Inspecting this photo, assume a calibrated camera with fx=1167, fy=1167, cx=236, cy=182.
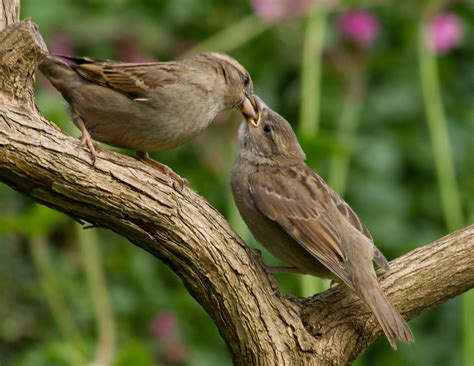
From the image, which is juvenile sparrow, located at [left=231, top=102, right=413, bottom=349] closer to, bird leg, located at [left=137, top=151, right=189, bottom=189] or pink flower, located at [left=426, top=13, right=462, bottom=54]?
bird leg, located at [left=137, top=151, right=189, bottom=189]

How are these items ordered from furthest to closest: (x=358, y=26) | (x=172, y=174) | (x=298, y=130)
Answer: (x=358, y=26), (x=298, y=130), (x=172, y=174)

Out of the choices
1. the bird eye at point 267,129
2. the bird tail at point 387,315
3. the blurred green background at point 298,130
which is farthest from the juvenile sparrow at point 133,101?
the blurred green background at point 298,130

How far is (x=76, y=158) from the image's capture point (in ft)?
13.1

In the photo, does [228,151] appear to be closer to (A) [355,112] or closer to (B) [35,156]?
(A) [355,112]

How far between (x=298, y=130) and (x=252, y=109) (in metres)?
1.03

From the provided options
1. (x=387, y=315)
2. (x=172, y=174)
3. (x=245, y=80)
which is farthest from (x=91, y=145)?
(x=245, y=80)

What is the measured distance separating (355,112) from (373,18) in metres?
0.63

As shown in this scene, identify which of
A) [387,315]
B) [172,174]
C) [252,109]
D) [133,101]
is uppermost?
[252,109]

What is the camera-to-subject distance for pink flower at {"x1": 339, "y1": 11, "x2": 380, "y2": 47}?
708cm

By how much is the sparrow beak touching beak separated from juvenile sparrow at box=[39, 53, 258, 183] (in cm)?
37

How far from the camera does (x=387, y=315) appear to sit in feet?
14.1

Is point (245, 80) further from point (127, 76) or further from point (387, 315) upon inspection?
point (387, 315)

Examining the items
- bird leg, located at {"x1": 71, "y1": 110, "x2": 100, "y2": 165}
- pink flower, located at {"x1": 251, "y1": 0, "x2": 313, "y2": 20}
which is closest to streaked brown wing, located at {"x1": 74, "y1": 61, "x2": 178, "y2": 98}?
bird leg, located at {"x1": 71, "y1": 110, "x2": 100, "y2": 165}

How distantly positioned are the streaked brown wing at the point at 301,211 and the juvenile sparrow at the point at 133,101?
39 centimetres
